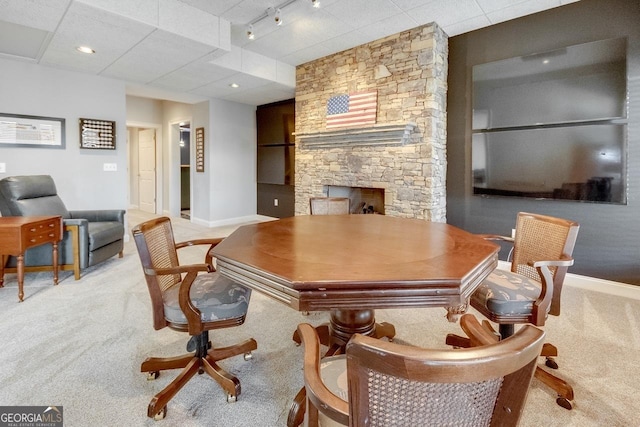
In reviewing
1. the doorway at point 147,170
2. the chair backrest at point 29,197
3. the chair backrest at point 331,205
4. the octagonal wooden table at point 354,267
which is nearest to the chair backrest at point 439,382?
the octagonal wooden table at point 354,267

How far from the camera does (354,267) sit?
1.28 meters

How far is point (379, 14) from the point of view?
357cm

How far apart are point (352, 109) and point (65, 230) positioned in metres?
3.57

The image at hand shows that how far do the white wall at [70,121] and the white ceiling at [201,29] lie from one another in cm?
18

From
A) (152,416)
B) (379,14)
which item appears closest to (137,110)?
(379,14)

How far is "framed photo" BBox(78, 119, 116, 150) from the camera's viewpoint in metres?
4.56

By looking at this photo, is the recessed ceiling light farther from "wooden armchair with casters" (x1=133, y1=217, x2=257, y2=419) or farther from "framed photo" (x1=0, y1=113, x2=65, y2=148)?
"wooden armchair with casters" (x1=133, y1=217, x2=257, y2=419)

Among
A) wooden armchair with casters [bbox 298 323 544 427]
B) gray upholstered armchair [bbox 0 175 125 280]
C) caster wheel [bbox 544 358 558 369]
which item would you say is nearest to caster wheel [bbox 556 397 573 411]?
caster wheel [bbox 544 358 558 369]

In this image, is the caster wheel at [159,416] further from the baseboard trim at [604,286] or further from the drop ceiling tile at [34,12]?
the baseboard trim at [604,286]

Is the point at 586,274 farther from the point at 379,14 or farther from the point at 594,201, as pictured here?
the point at 379,14

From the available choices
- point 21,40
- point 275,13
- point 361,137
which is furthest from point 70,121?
point 361,137

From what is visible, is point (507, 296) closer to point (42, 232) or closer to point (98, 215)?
point (42, 232)

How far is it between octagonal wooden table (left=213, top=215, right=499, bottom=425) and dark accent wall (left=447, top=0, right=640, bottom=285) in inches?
82.5

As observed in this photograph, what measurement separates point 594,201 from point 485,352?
341 cm
